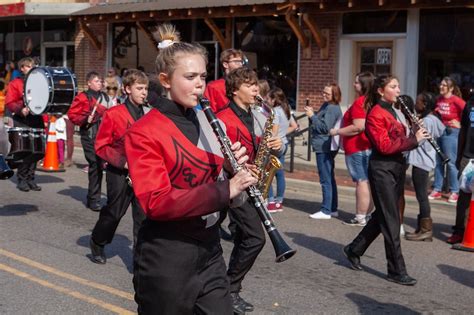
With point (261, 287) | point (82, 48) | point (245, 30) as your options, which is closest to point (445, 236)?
point (261, 287)

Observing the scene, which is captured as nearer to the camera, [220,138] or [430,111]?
[220,138]

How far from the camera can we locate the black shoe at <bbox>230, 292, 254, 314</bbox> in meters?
5.83

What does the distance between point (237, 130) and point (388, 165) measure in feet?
5.40

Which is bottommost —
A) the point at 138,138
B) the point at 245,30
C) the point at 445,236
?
the point at 445,236

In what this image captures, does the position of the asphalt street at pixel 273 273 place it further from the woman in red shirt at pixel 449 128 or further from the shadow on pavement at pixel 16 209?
the woman in red shirt at pixel 449 128

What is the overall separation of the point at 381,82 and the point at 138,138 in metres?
3.89

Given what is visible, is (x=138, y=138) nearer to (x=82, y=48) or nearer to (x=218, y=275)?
(x=218, y=275)

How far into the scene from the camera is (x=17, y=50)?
84.5 feet

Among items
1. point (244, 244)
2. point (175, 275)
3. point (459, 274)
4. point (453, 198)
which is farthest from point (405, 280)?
point (453, 198)

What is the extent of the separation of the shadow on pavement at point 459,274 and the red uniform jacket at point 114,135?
3118 mm

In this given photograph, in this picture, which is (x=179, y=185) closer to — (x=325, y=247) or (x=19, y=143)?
(x=325, y=247)

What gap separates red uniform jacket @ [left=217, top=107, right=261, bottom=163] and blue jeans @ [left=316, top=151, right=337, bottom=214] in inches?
162

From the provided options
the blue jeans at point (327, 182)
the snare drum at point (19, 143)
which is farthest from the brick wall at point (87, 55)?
the blue jeans at point (327, 182)

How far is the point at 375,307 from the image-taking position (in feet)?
20.5
